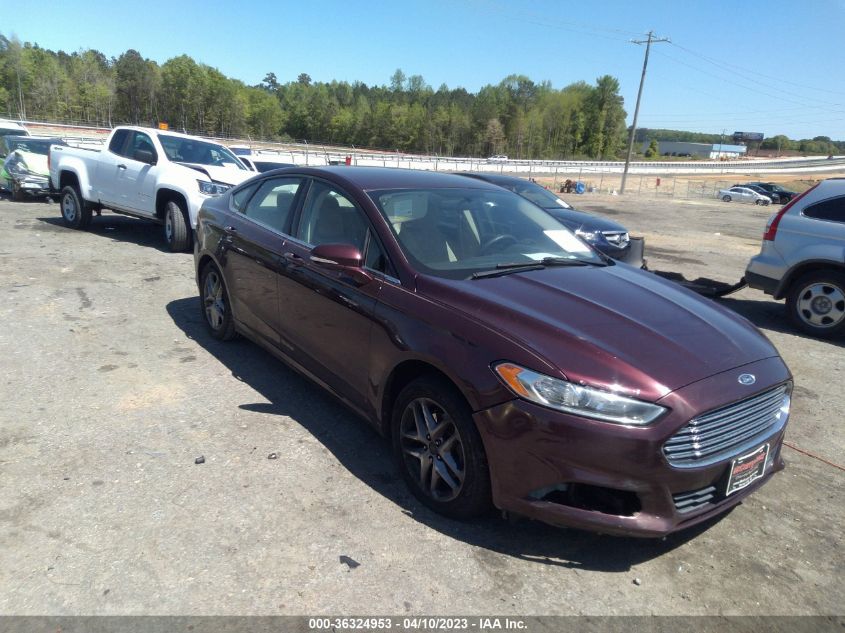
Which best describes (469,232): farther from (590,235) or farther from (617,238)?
(617,238)

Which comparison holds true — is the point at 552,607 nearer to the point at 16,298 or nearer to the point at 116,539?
the point at 116,539

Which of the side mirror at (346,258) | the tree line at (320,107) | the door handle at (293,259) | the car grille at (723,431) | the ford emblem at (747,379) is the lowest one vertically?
the car grille at (723,431)

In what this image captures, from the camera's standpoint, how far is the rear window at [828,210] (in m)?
6.80

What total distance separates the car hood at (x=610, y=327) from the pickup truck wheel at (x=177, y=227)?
721cm

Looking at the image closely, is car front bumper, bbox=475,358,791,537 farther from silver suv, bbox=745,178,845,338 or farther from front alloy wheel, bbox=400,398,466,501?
silver suv, bbox=745,178,845,338

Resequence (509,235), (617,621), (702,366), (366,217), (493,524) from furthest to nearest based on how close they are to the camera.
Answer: (509,235)
(366,217)
(493,524)
(702,366)
(617,621)

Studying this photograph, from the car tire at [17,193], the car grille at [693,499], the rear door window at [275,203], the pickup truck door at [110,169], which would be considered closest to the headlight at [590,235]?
the rear door window at [275,203]

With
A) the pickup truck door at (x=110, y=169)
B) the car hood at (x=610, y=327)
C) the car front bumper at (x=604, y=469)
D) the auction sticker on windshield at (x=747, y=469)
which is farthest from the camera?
the pickup truck door at (x=110, y=169)

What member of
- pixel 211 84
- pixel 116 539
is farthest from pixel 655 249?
pixel 211 84

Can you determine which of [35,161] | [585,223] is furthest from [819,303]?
[35,161]

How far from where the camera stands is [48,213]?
42.7 ft

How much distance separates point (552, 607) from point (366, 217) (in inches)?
92.9

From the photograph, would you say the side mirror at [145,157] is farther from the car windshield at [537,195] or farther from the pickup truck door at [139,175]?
the car windshield at [537,195]

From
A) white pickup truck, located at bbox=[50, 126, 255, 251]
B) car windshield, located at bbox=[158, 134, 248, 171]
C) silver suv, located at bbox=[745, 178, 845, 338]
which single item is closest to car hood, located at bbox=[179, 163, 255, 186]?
white pickup truck, located at bbox=[50, 126, 255, 251]
